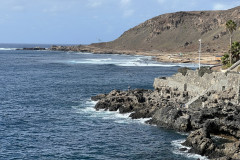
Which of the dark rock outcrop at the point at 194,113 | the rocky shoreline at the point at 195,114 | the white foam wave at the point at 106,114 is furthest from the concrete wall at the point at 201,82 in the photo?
the white foam wave at the point at 106,114

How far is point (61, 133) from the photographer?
1714 inches

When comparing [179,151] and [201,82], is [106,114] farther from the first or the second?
[179,151]

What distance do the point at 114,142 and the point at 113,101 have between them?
1740 centimetres

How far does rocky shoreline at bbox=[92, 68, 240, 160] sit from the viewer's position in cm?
3438

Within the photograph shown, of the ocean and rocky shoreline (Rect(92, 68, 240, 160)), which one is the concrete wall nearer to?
rocky shoreline (Rect(92, 68, 240, 160))

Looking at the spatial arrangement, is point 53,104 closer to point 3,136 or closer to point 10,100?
point 10,100

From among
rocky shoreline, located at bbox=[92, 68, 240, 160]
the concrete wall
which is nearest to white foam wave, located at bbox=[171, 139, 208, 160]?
rocky shoreline, located at bbox=[92, 68, 240, 160]

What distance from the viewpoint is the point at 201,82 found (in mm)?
51906

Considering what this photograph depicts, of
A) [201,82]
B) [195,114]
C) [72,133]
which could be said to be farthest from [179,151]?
[201,82]

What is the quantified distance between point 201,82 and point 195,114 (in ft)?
33.0

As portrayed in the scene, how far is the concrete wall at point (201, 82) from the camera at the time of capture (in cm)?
4559

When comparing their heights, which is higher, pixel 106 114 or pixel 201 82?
pixel 201 82

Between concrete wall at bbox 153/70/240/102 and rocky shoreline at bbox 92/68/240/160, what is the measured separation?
557 millimetres

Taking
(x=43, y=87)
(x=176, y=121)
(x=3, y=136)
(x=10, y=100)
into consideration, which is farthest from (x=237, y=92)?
(x=43, y=87)
